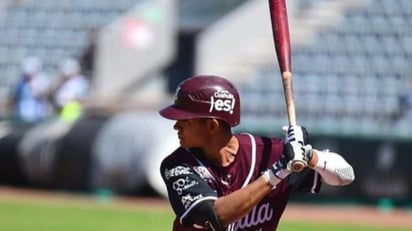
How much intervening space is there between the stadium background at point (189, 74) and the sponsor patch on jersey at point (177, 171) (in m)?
10.8

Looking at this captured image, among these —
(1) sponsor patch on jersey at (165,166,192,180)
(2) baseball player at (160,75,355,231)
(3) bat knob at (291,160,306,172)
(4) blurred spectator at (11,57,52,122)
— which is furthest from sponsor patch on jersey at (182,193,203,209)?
(4) blurred spectator at (11,57,52,122)

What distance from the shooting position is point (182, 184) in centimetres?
536

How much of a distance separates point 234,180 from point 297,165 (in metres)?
0.49

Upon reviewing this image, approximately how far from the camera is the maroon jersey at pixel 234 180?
5.36 meters

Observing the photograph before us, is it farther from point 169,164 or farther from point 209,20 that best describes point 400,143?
point 169,164

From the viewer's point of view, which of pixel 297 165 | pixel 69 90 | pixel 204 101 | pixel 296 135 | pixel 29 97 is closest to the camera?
pixel 297 165

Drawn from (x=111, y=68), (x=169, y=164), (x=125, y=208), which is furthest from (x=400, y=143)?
(x=169, y=164)

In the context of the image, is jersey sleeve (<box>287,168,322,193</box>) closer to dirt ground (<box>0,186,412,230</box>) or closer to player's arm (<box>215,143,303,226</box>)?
player's arm (<box>215,143,303,226</box>)

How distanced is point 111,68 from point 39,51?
6.63ft

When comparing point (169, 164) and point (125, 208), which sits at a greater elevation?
point (169, 164)

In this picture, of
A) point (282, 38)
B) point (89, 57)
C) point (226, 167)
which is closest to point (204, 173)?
point (226, 167)

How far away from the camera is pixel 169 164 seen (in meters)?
5.46

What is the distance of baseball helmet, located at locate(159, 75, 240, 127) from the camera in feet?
17.5

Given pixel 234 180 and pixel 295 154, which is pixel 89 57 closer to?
pixel 234 180
